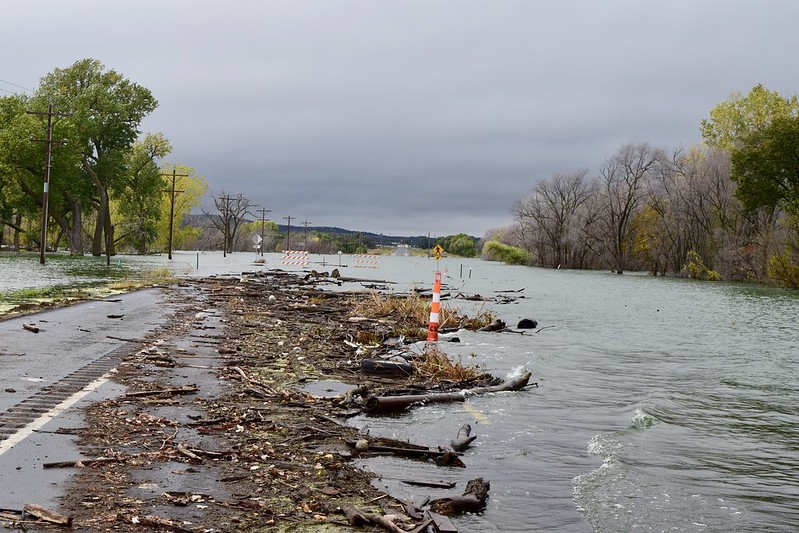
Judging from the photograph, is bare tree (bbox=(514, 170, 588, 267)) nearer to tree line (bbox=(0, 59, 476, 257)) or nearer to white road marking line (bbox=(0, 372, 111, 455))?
tree line (bbox=(0, 59, 476, 257))

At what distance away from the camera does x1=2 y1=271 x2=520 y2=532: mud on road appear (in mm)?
5027

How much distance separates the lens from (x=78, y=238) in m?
74.9

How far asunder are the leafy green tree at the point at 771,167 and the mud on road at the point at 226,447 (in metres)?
61.8

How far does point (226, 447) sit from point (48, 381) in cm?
365

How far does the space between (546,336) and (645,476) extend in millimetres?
14670

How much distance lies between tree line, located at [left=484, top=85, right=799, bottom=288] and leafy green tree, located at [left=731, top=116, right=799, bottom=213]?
9 centimetres

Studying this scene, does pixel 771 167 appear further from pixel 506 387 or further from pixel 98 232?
pixel 98 232

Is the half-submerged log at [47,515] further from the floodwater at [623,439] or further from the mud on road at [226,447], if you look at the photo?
the floodwater at [623,439]

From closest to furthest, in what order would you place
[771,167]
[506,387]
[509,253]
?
[506,387] → [771,167] → [509,253]

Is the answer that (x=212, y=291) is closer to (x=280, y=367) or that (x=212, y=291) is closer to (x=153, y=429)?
(x=280, y=367)

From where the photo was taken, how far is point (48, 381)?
9.02 m

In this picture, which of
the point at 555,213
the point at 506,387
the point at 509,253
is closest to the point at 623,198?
the point at 555,213

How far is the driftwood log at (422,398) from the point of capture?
9.24 m

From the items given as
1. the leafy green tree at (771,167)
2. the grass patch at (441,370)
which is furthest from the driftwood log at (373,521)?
the leafy green tree at (771,167)
